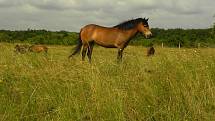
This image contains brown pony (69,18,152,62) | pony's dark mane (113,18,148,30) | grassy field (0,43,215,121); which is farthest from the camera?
pony's dark mane (113,18,148,30)

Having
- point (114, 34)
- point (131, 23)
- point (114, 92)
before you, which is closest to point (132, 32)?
point (131, 23)

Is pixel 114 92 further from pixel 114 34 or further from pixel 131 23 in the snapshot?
pixel 131 23

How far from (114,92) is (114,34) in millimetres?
10878

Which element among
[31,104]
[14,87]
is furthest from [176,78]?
[14,87]

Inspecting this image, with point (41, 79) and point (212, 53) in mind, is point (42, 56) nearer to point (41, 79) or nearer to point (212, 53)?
point (41, 79)

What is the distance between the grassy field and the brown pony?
29.6ft

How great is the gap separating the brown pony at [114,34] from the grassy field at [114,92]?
9018 millimetres

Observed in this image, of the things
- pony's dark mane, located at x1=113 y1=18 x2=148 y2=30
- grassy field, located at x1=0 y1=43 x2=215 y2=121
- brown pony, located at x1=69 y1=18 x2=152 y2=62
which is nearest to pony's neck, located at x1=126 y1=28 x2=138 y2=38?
brown pony, located at x1=69 y1=18 x2=152 y2=62

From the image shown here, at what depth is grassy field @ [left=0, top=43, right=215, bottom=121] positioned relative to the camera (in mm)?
3531

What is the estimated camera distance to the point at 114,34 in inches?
572

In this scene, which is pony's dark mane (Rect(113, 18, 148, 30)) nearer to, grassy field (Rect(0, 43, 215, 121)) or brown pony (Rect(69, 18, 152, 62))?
brown pony (Rect(69, 18, 152, 62))

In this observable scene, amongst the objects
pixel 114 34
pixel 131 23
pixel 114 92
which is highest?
pixel 131 23

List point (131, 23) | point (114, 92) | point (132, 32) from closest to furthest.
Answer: point (114, 92) → point (132, 32) → point (131, 23)

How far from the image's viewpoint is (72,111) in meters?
3.65
